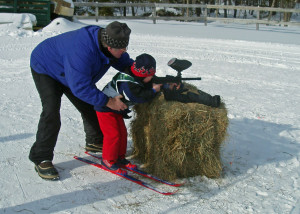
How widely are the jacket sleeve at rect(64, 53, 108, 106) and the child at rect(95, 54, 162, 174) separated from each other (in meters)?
0.36

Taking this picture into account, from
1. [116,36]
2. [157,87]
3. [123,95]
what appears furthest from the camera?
[157,87]

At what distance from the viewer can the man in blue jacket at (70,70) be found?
3316 millimetres

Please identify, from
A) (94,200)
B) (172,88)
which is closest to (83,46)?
(172,88)

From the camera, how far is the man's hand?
11.6 feet

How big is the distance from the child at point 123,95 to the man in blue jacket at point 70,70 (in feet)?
0.49

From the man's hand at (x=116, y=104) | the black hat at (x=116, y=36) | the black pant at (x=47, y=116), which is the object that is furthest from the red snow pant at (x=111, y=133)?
the black hat at (x=116, y=36)

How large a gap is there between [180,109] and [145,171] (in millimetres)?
955

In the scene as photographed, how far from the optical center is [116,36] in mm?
3279

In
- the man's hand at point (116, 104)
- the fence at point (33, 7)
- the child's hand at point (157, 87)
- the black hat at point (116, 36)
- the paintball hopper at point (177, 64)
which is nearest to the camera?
the black hat at point (116, 36)

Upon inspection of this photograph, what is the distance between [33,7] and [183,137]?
15.0 m

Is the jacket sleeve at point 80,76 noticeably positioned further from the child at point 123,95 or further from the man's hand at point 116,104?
the child at point 123,95

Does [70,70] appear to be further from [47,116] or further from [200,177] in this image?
[200,177]

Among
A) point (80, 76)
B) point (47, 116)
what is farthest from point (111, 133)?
point (80, 76)

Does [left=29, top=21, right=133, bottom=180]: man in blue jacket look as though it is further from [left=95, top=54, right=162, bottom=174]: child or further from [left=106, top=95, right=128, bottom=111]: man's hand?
[left=95, top=54, right=162, bottom=174]: child
